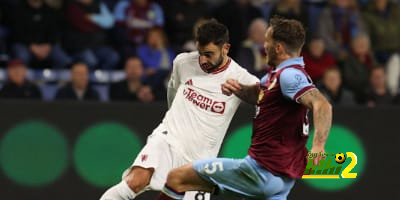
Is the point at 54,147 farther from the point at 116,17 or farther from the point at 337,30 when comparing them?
the point at 337,30

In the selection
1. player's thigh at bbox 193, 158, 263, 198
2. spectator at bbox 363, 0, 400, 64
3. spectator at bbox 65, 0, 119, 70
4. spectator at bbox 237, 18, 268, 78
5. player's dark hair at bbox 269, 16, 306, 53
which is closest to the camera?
player's dark hair at bbox 269, 16, 306, 53

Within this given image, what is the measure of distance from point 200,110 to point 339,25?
19.8ft

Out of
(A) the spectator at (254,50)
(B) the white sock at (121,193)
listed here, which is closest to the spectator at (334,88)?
(A) the spectator at (254,50)

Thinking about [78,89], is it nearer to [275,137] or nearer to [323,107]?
[275,137]

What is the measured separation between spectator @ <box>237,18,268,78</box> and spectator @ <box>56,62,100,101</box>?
219 centimetres

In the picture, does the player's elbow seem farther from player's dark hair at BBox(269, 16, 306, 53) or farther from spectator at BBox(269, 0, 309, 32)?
spectator at BBox(269, 0, 309, 32)

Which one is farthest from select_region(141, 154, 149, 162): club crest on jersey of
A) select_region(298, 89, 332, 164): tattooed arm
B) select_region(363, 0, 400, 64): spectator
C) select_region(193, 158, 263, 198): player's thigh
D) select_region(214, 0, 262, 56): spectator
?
select_region(363, 0, 400, 64): spectator

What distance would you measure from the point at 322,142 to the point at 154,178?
2.37 meters

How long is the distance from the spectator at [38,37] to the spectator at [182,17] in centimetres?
157

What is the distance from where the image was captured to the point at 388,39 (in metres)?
14.2

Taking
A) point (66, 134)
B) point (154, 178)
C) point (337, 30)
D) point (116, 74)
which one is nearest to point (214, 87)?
point (154, 178)

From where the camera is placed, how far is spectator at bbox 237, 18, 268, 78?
13.0m

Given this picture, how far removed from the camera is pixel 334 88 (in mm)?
12359

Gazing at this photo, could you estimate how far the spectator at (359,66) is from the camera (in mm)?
12922
